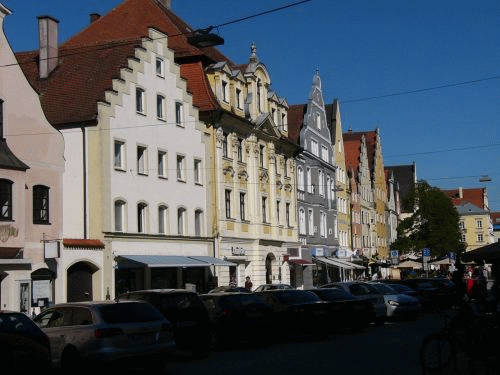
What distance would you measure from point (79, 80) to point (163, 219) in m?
7.77

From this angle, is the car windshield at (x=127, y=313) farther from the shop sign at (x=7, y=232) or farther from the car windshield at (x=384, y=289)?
the car windshield at (x=384, y=289)

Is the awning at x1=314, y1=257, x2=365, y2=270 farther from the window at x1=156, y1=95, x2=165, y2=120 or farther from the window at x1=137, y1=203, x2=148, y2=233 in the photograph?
the window at x1=137, y1=203, x2=148, y2=233

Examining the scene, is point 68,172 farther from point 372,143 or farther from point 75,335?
point 372,143

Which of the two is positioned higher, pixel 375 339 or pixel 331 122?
pixel 331 122

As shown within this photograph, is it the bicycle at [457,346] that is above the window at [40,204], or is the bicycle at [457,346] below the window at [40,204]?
below

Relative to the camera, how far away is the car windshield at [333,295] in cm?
2761

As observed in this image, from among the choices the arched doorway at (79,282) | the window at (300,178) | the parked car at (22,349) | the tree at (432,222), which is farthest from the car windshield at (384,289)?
the tree at (432,222)

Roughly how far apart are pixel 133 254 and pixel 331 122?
127 feet

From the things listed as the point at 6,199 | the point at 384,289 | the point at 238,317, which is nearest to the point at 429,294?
the point at 384,289

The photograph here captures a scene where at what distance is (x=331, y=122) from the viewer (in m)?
74.3

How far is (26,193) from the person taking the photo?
104 ft

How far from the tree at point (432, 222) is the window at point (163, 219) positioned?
36.9 meters

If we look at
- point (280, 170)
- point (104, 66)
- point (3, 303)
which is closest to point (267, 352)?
point (3, 303)

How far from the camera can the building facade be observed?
98.7 ft
